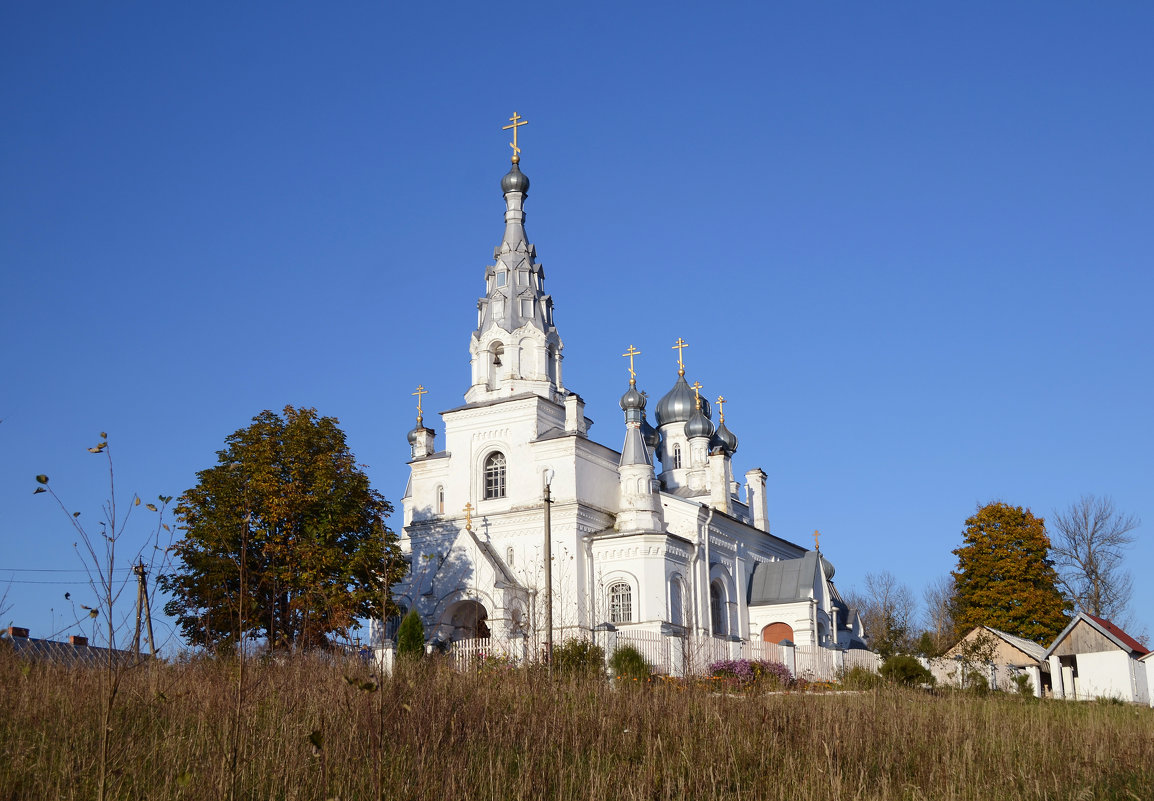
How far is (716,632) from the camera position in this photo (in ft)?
119

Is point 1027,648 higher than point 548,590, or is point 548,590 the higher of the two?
point 548,590

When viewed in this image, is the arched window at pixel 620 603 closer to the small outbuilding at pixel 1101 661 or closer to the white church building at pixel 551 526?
the white church building at pixel 551 526

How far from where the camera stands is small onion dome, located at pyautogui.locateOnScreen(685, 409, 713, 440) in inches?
1775

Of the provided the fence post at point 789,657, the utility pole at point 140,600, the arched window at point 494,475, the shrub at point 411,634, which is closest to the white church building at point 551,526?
the arched window at point 494,475

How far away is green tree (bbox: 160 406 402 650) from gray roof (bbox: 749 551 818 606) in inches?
635

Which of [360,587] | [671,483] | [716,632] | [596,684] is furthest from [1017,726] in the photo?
[671,483]

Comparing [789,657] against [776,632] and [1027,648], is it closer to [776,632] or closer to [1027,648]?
[776,632]

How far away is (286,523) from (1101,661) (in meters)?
22.0

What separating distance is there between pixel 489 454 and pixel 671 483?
11674 millimetres

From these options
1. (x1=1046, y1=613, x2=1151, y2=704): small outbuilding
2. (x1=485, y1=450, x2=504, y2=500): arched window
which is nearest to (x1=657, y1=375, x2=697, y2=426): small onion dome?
(x1=485, y1=450, x2=504, y2=500): arched window

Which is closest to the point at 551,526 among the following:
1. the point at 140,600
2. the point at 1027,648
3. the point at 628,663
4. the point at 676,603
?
the point at 676,603

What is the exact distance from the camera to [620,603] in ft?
108

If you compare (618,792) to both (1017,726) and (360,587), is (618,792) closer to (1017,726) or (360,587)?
(1017,726)

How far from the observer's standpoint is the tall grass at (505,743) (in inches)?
283
